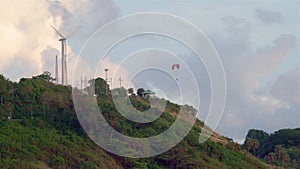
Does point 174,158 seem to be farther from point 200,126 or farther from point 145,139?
point 200,126

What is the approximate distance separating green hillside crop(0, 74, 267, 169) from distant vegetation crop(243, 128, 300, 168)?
446 inches

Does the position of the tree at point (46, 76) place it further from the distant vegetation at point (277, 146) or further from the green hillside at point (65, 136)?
the distant vegetation at point (277, 146)

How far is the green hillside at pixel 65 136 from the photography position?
64.8 meters

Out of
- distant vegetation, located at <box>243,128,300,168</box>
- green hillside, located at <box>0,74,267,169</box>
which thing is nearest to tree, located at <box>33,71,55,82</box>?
green hillside, located at <box>0,74,267,169</box>

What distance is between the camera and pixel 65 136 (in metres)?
71.2

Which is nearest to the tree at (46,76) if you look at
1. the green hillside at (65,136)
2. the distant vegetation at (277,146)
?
the green hillside at (65,136)

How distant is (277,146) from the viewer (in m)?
101

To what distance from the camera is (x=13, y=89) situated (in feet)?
251

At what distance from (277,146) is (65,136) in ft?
126

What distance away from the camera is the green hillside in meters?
64.8

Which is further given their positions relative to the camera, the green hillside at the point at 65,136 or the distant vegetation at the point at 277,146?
the distant vegetation at the point at 277,146

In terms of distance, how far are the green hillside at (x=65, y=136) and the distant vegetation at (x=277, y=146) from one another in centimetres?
1134

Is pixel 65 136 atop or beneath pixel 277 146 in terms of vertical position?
beneath

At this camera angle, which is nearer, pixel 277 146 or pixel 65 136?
pixel 65 136
